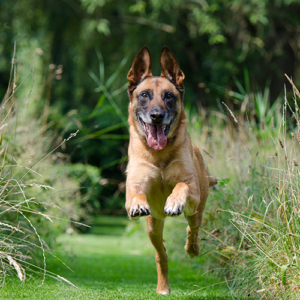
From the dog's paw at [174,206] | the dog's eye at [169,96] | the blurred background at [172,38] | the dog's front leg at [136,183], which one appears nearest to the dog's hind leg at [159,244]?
the dog's front leg at [136,183]

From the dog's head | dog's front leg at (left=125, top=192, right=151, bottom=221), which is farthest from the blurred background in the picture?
dog's front leg at (left=125, top=192, right=151, bottom=221)

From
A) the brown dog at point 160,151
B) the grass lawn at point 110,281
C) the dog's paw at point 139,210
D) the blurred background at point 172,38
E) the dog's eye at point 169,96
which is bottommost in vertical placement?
the grass lawn at point 110,281

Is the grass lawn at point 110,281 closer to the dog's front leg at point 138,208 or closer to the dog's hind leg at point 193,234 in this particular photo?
the dog's hind leg at point 193,234

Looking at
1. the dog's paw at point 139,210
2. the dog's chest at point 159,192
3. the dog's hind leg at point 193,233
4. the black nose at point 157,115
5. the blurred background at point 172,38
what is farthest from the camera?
the blurred background at point 172,38

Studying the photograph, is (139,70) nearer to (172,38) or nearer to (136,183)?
(136,183)

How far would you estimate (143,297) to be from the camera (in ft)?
13.4

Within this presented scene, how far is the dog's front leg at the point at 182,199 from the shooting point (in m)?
3.46

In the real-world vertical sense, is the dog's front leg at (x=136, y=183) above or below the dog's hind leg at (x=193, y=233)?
above

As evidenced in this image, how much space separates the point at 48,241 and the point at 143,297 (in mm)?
2338

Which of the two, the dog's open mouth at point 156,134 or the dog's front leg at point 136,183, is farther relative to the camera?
the dog's open mouth at point 156,134

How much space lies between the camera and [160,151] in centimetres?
423

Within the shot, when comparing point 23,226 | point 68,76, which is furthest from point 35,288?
point 68,76

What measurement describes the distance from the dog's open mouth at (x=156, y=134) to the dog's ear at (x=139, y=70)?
0.58 metres

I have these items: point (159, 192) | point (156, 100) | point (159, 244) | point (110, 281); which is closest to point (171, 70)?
point (156, 100)
